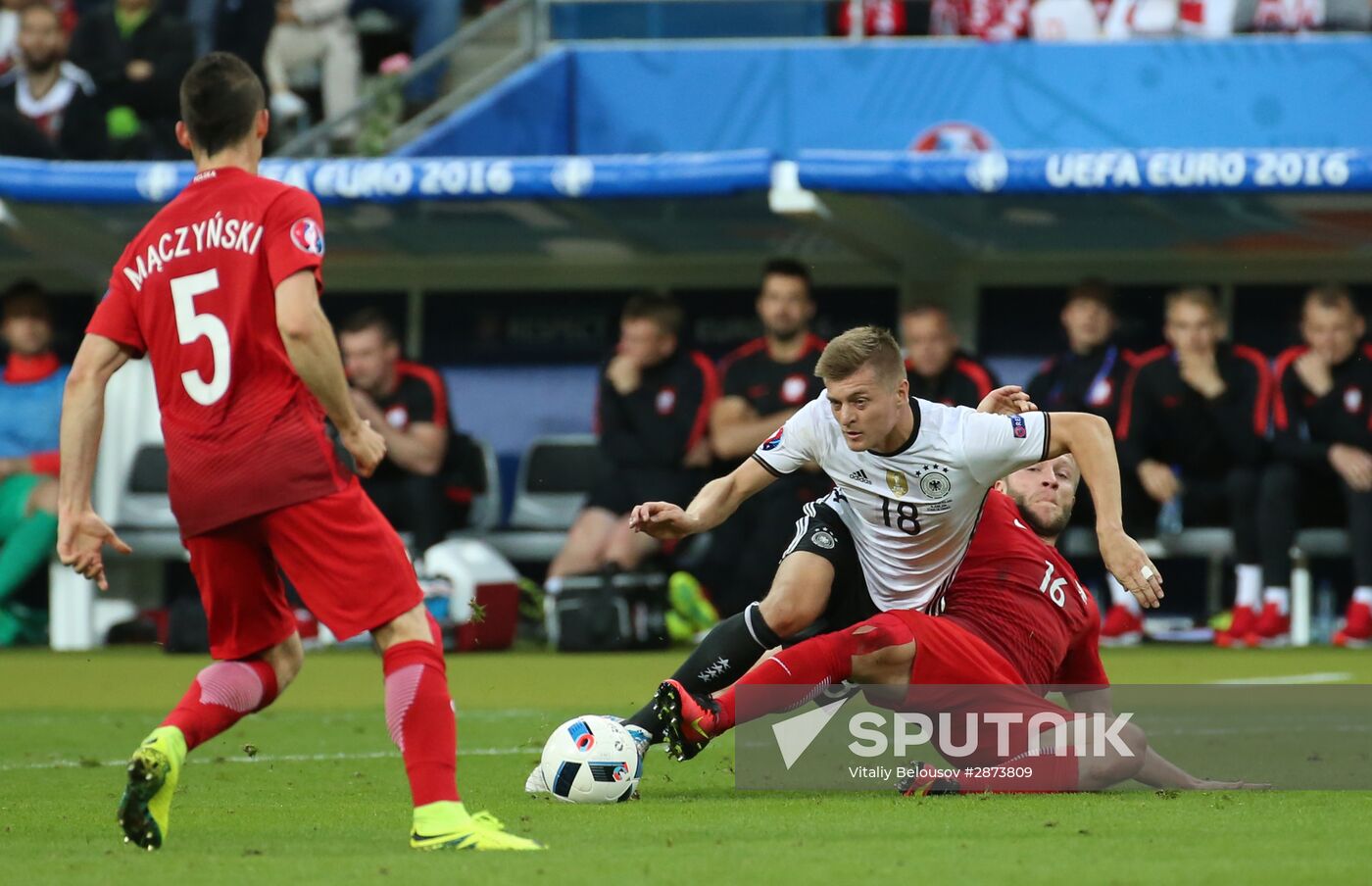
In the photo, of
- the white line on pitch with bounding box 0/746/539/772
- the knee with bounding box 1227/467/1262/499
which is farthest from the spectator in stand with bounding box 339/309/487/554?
the white line on pitch with bounding box 0/746/539/772

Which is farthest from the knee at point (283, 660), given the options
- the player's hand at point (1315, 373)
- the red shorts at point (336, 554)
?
the player's hand at point (1315, 373)

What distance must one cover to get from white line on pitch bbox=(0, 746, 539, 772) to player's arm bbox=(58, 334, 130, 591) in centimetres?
242

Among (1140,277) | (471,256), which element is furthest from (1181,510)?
(471,256)

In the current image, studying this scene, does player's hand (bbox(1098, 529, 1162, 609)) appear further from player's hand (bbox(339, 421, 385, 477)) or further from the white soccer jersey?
player's hand (bbox(339, 421, 385, 477))

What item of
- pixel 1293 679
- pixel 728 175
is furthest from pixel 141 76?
pixel 1293 679

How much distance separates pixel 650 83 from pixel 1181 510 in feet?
16.0

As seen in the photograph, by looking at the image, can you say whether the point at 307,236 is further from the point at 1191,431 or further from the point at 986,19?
the point at 986,19

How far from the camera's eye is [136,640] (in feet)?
45.9

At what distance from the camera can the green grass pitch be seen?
4559 millimetres

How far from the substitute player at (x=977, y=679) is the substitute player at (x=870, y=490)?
13 cm

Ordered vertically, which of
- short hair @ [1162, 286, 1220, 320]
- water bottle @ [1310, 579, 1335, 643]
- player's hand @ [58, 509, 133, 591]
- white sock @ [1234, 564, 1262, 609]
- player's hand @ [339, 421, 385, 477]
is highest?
player's hand @ [339, 421, 385, 477]

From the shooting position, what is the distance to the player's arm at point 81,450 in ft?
17.0

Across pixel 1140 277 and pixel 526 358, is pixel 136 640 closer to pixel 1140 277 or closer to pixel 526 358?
pixel 526 358

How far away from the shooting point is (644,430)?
41.9 ft
